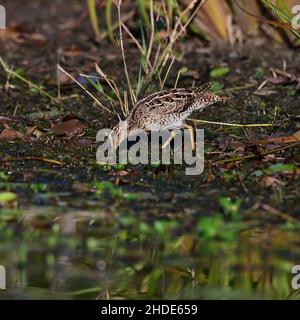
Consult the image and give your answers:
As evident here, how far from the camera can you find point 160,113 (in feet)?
26.9

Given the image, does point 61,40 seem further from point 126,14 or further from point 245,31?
point 245,31

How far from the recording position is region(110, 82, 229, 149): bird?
819cm

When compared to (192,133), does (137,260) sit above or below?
below

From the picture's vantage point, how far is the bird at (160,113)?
8.19 m

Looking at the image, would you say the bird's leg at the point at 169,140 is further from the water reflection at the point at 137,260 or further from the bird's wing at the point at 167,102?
the water reflection at the point at 137,260

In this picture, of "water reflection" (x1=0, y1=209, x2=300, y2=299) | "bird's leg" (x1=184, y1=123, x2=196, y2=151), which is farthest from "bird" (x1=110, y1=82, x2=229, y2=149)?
"water reflection" (x1=0, y1=209, x2=300, y2=299)

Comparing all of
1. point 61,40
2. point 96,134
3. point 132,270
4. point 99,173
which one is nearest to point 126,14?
point 61,40

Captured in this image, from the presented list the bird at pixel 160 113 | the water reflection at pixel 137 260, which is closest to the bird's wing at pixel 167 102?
the bird at pixel 160 113

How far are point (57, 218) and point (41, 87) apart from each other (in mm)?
3080

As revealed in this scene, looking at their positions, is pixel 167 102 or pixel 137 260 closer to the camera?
pixel 137 260

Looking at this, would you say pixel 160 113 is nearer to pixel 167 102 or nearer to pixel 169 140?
pixel 167 102

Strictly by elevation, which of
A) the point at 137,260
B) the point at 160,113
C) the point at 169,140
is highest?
the point at 160,113

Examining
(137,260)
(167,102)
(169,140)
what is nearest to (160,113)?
(167,102)

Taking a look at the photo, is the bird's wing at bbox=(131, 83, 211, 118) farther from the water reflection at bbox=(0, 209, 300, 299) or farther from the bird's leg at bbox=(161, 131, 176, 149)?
the water reflection at bbox=(0, 209, 300, 299)
